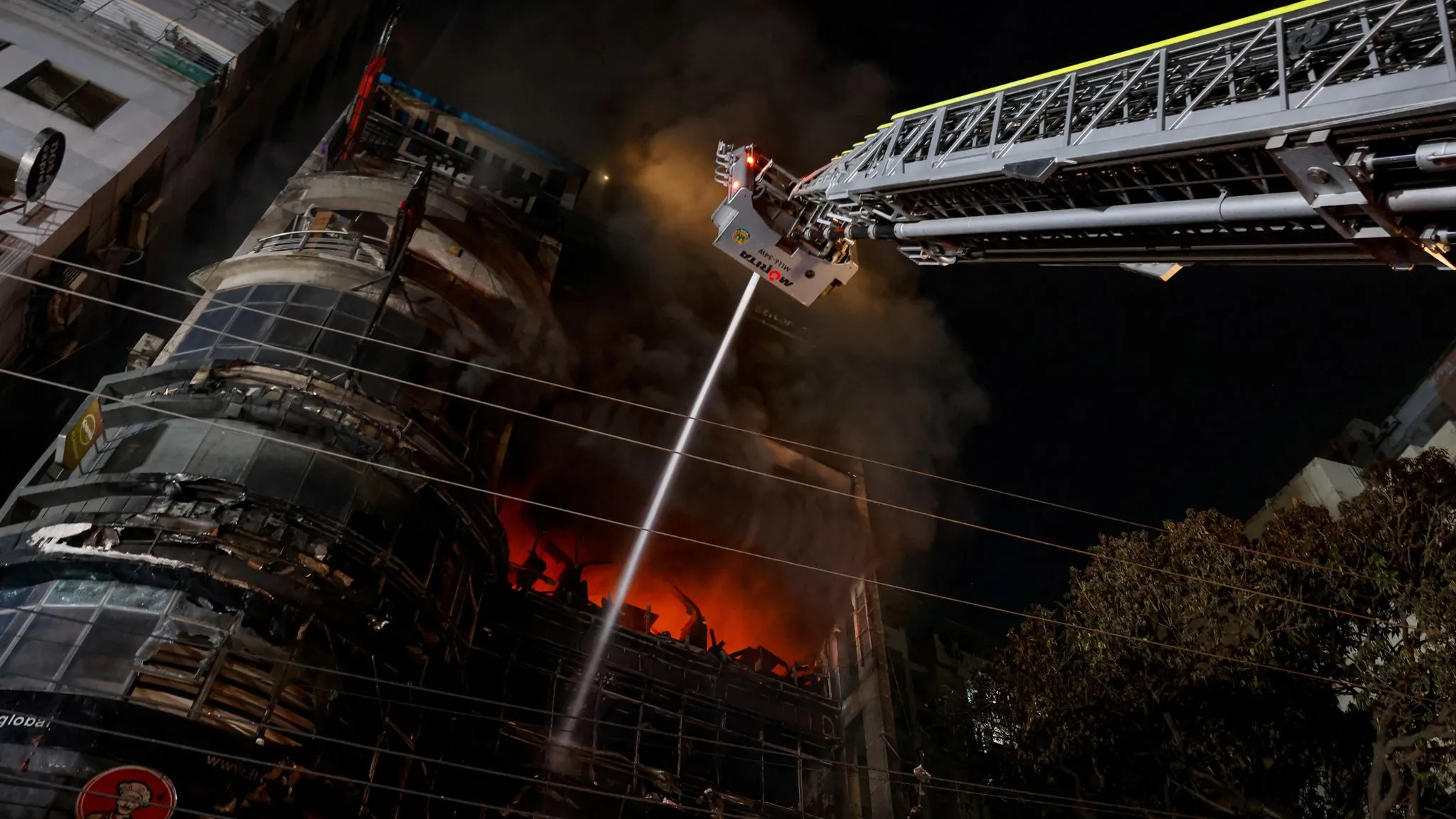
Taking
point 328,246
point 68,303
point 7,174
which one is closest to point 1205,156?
point 328,246

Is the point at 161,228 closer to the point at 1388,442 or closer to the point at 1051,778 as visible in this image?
the point at 1051,778

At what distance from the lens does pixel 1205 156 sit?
22.5 ft

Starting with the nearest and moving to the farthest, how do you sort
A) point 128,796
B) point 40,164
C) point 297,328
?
point 128,796, point 40,164, point 297,328

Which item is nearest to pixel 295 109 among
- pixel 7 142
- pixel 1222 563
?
pixel 7 142

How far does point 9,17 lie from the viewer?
20.9m

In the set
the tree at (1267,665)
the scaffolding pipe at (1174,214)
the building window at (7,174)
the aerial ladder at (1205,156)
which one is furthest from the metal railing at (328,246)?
the tree at (1267,665)

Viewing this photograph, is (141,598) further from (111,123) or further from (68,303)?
(111,123)

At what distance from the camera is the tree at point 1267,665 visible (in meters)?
12.6

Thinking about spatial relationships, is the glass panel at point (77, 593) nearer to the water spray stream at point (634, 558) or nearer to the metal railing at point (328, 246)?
the water spray stream at point (634, 558)

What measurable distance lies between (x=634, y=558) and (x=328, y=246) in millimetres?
13449

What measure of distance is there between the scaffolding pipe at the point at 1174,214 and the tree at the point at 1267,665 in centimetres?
756

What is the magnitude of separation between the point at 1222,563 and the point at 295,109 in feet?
108

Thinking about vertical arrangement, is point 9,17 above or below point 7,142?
above

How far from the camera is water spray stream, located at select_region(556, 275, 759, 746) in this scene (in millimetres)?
19297
